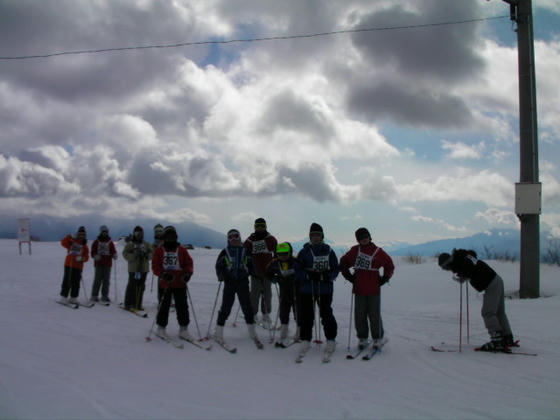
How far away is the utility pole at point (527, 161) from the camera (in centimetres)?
1234

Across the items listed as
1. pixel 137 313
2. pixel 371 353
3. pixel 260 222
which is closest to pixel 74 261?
pixel 137 313

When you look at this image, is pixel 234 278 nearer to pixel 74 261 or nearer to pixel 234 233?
pixel 234 233

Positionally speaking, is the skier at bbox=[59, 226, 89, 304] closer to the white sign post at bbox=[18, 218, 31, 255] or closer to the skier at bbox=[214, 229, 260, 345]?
the skier at bbox=[214, 229, 260, 345]

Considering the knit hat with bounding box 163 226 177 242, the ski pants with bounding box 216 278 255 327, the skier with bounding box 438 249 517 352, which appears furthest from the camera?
the knit hat with bounding box 163 226 177 242

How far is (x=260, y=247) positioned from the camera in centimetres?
945

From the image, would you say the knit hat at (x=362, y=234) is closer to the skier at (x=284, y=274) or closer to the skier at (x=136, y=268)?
the skier at (x=284, y=274)

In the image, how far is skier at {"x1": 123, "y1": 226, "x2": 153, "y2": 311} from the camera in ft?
36.3

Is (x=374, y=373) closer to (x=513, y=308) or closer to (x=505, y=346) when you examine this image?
(x=505, y=346)

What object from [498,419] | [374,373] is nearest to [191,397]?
[374,373]

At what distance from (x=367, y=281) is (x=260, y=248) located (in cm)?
267

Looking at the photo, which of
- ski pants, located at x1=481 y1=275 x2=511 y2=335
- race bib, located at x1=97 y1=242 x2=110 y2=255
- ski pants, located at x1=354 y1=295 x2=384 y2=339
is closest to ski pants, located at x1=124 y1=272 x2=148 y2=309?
race bib, located at x1=97 y1=242 x2=110 y2=255

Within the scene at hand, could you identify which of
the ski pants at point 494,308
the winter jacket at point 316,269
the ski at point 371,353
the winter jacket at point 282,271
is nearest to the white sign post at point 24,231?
the winter jacket at point 282,271

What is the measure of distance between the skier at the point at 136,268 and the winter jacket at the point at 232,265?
12.2ft

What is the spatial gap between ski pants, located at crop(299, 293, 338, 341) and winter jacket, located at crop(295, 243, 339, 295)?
11 cm
